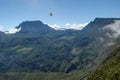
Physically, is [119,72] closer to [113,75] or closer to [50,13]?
[113,75]

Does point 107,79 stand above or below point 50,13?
below

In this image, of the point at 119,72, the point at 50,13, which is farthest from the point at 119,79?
the point at 50,13

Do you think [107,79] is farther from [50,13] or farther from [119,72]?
[50,13]

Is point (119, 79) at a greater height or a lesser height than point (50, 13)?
lesser

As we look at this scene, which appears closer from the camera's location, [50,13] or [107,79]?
[50,13]

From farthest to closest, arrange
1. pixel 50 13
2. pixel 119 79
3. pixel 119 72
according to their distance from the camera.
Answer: pixel 119 72
pixel 119 79
pixel 50 13

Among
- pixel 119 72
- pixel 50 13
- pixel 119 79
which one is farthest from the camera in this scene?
pixel 119 72

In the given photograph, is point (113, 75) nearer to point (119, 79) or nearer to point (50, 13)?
point (119, 79)

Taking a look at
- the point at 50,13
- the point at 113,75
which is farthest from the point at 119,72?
the point at 50,13

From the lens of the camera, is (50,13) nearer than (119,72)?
Yes
